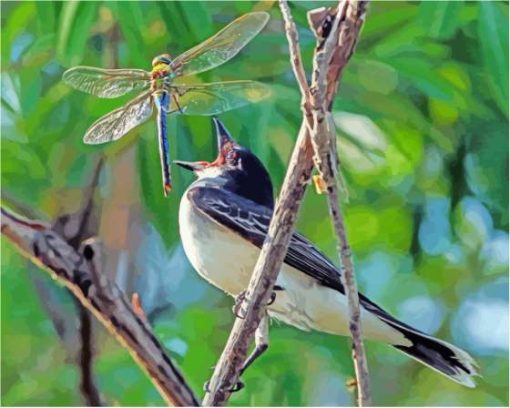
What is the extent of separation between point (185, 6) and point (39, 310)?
321mm

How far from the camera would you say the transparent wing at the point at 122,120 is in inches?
35.7

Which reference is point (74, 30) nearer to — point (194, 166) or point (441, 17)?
point (194, 166)

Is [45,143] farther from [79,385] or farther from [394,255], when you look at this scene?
[394,255]

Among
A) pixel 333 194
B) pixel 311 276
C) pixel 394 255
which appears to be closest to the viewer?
pixel 333 194

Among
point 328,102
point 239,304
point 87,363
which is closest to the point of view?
point 328,102

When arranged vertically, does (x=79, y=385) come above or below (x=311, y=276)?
below

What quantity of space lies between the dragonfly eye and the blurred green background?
0.9 inches

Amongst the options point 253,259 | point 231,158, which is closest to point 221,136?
point 231,158

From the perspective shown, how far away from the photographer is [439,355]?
90cm

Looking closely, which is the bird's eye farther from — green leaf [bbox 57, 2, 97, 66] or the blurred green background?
green leaf [bbox 57, 2, 97, 66]

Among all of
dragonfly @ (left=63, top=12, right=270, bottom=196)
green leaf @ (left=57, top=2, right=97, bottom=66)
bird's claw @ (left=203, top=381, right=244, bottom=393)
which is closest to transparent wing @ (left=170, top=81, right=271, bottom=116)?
dragonfly @ (left=63, top=12, right=270, bottom=196)

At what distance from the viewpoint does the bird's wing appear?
0.86 m

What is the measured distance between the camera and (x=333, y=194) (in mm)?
711

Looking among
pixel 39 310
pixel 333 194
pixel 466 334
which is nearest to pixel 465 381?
pixel 466 334
